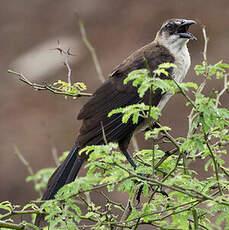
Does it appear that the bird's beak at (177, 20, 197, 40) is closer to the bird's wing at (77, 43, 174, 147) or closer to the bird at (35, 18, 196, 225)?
the bird at (35, 18, 196, 225)

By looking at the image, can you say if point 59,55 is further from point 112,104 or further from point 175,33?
point 112,104

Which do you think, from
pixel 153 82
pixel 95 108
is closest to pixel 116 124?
pixel 95 108

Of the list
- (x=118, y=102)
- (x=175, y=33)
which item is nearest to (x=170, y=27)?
(x=175, y=33)

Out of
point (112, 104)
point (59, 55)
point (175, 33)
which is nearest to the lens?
point (112, 104)

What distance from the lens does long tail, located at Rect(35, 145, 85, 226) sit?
153 inches

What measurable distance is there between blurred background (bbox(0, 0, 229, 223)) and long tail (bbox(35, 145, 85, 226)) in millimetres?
5534

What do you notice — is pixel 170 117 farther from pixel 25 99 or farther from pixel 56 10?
pixel 56 10

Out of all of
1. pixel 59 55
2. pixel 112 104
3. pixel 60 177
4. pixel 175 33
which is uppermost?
pixel 59 55

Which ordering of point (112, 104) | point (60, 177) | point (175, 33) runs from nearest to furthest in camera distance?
point (60, 177)
point (112, 104)
point (175, 33)

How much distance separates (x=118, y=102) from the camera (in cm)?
430

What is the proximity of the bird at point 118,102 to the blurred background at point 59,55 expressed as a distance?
505cm

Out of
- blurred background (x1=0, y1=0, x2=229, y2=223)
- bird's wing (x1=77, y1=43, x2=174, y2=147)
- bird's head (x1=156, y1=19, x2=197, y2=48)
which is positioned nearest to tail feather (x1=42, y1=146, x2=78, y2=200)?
bird's wing (x1=77, y1=43, x2=174, y2=147)

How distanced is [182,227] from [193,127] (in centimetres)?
51

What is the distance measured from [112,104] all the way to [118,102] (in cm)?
6
